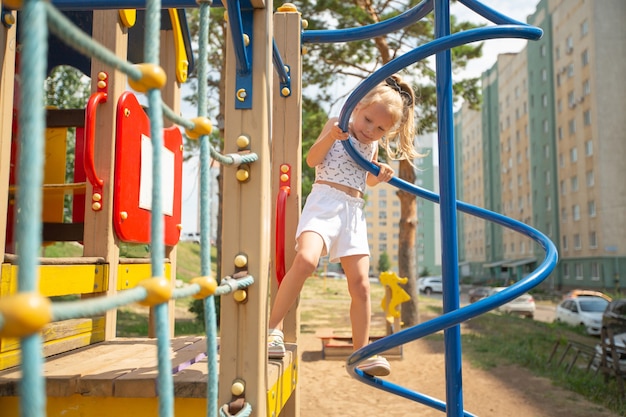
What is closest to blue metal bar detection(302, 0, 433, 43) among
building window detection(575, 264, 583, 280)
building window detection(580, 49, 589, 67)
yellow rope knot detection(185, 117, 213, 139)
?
yellow rope knot detection(185, 117, 213, 139)

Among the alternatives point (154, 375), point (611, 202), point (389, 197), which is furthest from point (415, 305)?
point (389, 197)

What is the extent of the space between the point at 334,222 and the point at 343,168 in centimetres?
28

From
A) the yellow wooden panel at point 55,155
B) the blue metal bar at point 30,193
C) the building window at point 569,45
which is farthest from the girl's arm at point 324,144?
the building window at point 569,45

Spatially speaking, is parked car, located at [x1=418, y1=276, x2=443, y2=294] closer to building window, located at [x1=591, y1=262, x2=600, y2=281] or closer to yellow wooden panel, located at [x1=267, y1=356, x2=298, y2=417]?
building window, located at [x1=591, y1=262, x2=600, y2=281]

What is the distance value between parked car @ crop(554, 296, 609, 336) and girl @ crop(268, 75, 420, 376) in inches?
517

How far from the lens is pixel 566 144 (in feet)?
93.7

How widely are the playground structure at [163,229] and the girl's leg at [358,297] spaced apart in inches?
8.0

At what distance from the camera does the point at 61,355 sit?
2119mm

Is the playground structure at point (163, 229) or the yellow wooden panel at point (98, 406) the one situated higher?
the playground structure at point (163, 229)

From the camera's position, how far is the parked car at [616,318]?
9.17 meters

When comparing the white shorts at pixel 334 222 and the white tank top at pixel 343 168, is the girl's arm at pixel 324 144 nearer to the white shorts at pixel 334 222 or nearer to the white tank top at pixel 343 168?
the white tank top at pixel 343 168

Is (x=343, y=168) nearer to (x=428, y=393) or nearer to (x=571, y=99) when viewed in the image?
(x=428, y=393)

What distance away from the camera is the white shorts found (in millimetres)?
2238

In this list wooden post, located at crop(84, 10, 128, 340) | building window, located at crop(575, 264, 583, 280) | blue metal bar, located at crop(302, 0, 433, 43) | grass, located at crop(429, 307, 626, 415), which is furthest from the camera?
building window, located at crop(575, 264, 583, 280)
